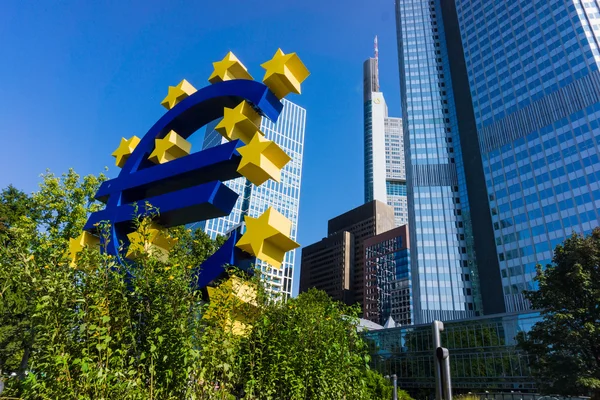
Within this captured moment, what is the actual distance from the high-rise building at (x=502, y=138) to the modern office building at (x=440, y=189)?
0.86 ft

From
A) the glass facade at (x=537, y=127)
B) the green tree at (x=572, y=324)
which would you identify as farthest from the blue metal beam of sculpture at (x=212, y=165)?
the glass facade at (x=537, y=127)

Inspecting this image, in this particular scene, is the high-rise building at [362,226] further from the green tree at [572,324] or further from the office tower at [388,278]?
the green tree at [572,324]

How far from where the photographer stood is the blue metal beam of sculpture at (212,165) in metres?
9.92

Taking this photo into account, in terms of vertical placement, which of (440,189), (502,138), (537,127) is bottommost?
(440,189)

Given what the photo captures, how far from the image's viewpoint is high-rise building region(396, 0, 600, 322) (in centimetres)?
6488

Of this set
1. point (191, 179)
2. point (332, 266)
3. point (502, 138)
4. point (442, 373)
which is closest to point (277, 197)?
point (332, 266)

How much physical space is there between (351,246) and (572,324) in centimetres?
13683

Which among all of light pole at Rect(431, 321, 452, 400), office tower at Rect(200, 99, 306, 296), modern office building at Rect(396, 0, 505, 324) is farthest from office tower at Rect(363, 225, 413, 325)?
light pole at Rect(431, 321, 452, 400)

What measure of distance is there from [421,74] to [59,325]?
348ft

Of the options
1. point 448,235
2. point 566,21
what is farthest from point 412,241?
point 566,21

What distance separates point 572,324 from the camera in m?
21.7

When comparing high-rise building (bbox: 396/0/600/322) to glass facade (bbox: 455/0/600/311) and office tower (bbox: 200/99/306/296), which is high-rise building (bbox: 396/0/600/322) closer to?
glass facade (bbox: 455/0/600/311)

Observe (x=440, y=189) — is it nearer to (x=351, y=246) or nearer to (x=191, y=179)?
(x=351, y=246)

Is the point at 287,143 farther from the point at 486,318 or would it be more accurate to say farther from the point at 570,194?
the point at 486,318
